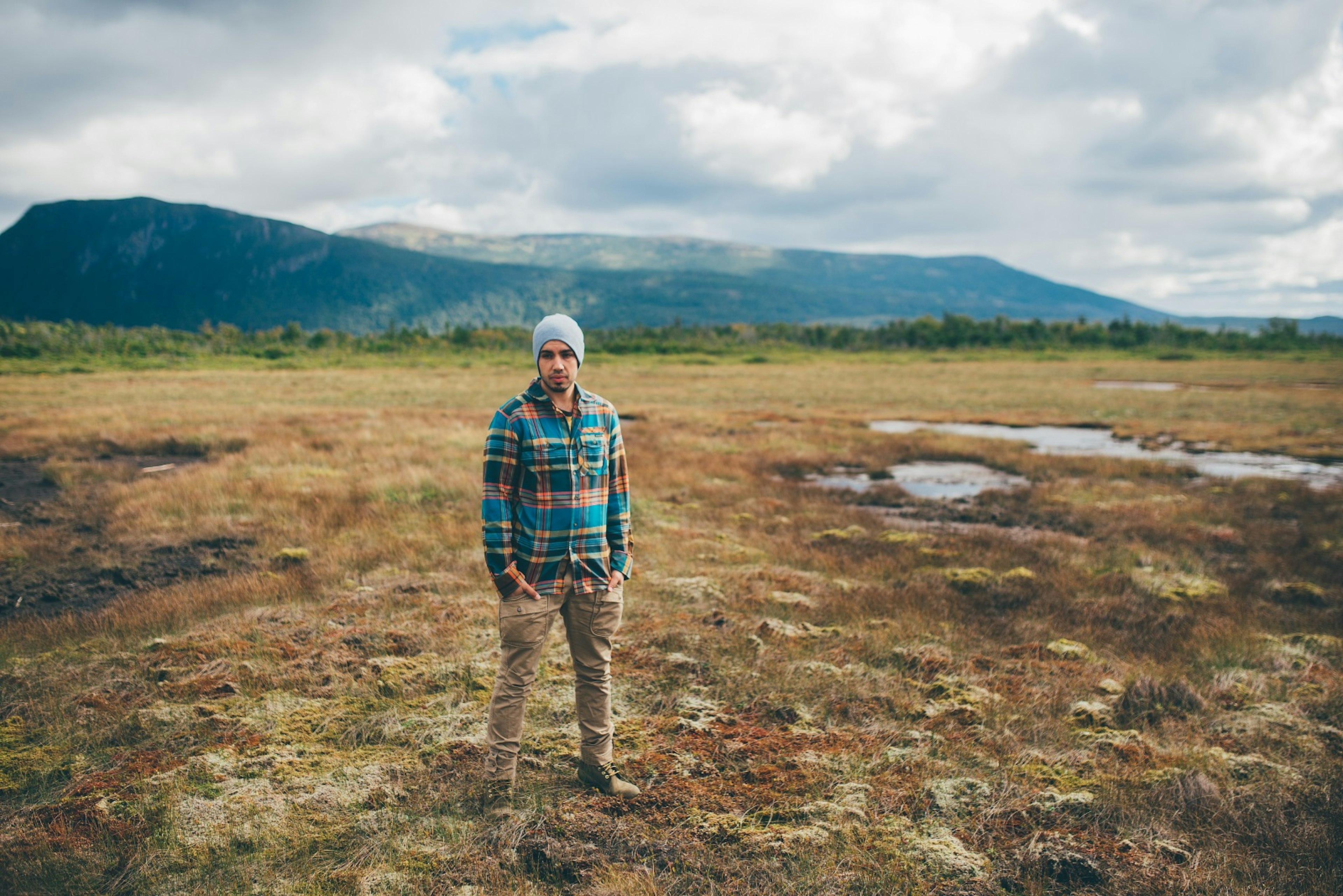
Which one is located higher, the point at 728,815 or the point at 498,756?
the point at 498,756

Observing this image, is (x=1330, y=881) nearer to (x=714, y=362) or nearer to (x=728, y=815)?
(x=728, y=815)

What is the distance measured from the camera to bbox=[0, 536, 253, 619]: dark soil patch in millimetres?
7594

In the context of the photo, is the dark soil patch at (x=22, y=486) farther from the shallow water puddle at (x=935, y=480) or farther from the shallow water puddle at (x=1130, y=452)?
the shallow water puddle at (x=1130, y=452)

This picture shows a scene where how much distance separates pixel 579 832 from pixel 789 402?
118ft

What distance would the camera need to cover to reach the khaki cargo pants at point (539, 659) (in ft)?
13.3

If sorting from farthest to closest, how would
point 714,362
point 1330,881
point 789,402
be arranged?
point 714,362, point 789,402, point 1330,881

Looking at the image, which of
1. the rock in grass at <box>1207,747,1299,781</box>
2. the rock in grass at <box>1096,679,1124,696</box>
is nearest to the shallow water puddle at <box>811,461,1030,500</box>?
the rock in grass at <box>1096,679,1124,696</box>

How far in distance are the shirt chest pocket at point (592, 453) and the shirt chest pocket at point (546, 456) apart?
10 centimetres

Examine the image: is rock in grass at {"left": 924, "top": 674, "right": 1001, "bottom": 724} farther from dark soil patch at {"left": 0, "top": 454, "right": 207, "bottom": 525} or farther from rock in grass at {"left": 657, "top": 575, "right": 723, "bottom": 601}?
dark soil patch at {"left": 0, "top": 454, "right": 207, "bottom": 525}

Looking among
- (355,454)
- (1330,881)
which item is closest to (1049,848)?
(1330,881)

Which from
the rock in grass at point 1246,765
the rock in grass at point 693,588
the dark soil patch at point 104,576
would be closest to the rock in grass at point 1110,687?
the rock in grass at point 1246,765

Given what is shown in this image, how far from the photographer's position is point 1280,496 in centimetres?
1568

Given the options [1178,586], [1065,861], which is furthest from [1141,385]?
[1065,861]

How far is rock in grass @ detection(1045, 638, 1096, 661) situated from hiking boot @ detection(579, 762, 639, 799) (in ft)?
16.2
